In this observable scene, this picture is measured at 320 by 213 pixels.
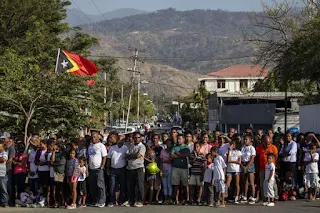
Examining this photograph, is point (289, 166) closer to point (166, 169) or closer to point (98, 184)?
point (166, 169)

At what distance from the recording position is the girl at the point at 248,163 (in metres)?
15.4

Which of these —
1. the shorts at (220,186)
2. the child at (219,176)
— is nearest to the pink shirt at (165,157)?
the child at (219,176)

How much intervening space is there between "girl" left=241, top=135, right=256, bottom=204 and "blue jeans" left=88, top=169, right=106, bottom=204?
379 centimetres

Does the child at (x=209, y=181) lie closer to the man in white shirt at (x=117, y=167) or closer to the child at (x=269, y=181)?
the child at (x=269, y=181)

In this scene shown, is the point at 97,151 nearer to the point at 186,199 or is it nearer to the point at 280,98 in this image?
the point at 186,199

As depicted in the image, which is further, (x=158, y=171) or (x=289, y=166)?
(x=289, y=166)

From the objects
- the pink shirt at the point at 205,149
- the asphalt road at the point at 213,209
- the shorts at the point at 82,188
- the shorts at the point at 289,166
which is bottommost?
the asphalt road at the point at 213,209

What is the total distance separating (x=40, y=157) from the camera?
15852 mm

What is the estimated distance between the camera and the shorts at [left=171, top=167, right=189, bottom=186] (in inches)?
610

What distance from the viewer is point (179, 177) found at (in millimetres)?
15531

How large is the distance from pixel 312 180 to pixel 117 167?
5.34m

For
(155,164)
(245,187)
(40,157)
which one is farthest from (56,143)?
(245,187)

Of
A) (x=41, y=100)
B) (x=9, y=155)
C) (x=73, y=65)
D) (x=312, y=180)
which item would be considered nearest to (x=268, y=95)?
(x=73, y=65)

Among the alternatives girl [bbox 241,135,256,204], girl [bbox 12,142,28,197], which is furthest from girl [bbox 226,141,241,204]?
girl [bbox 12,142,28,197]
